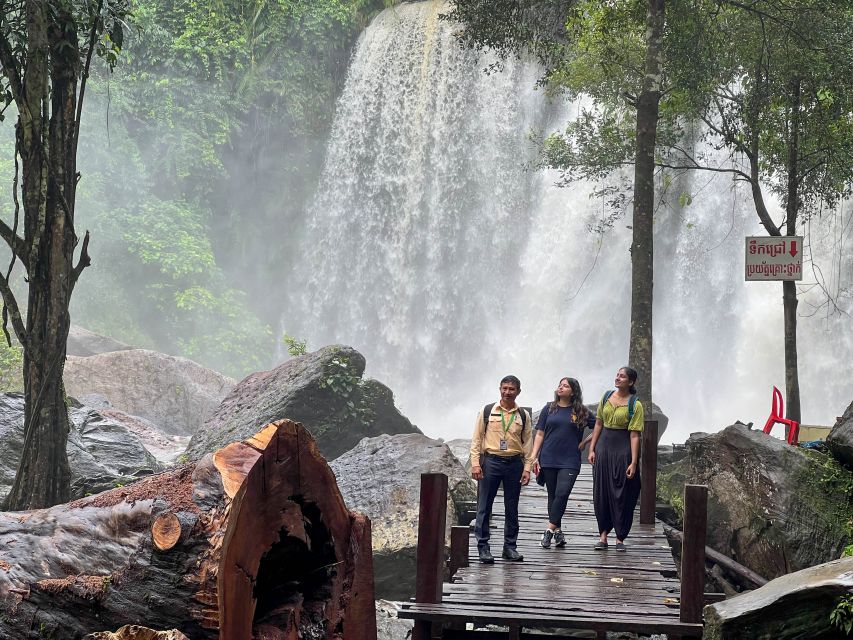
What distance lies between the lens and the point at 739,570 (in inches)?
362

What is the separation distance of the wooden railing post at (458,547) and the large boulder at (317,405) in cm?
591

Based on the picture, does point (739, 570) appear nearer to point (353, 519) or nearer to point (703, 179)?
point (353, 519)

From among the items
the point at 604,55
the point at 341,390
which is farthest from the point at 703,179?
the point at 341,390

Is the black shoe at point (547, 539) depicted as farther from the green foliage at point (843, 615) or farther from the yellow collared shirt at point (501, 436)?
the green foliage at point (843, 615)

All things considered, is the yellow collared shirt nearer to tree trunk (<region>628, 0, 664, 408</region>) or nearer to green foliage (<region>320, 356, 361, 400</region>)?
tree trunk (<region>628, 0, 664, 408</region>)

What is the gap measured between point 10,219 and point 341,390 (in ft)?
67.5

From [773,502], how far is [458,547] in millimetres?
3646

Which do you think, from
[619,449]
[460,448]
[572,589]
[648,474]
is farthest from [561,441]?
[460,448]

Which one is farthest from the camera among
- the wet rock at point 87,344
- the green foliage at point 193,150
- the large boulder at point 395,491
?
the green foliage at point 193,150

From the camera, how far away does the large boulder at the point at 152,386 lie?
2233 cm

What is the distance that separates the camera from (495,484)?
7.23m

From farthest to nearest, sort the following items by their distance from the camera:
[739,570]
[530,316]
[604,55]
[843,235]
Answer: [530,316] < [843,235] < [604,55] < [739,570]

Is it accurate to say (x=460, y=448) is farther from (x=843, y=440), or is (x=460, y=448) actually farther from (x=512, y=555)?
(x=512, y=555)

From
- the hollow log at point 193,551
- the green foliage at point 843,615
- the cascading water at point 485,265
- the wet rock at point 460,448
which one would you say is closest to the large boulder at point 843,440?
the green foliage at point 843,615
